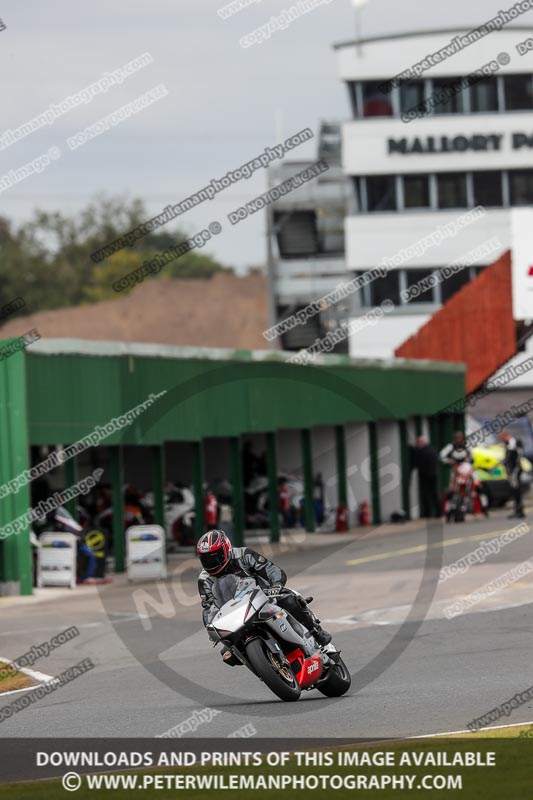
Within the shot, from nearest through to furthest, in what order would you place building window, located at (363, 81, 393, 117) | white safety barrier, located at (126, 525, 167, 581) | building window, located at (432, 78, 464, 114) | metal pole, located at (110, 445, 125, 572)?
white safety barrier, located at (126, 525, 167, 581) < metal pole, located at (110, 445, 125, 572) < building window, located at (432, 78, 464, 114) < building window, located at (363, 81, 393, 117)

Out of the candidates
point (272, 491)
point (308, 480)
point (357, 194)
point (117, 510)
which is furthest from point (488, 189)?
point (117, 510)

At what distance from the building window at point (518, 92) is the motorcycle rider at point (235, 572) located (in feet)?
180

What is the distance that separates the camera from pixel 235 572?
12.9 meters

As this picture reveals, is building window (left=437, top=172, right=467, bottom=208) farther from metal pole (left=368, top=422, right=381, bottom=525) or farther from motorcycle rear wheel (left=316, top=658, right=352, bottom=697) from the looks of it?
motorcycle rear wheel (left=316, top=658, right=352, bottom=697)

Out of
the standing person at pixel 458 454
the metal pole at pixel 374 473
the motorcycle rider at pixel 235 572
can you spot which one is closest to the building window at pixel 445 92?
the metal pole at pixel 374 473

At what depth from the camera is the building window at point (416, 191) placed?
65438 mm

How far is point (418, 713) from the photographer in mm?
11953

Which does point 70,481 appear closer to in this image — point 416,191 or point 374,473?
point 374,473

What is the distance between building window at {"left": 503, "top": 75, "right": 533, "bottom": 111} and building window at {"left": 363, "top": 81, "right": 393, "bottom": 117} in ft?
16.3

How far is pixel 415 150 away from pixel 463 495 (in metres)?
33.5

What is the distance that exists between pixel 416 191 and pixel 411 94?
4039 mm

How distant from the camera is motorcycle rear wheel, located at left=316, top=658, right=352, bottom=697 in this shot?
1315cm

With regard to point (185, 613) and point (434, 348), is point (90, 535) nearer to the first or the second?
point (185, 613)

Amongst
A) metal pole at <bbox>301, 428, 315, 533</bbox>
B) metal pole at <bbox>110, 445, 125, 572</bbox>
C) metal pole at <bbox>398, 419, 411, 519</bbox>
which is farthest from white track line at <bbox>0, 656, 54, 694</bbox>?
metal pole at <bbox>398, 419, 411, 519</bbox>
